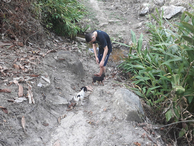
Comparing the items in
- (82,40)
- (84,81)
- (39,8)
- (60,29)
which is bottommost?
(84,81)

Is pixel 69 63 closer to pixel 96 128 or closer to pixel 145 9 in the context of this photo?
pixel 96 128

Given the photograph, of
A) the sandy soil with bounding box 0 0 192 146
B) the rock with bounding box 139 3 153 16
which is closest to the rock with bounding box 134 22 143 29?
the rock with bounding box 139 3 153 16

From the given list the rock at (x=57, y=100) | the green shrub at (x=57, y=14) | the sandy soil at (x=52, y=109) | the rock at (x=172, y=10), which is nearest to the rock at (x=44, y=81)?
the sandy soil at (x=52, y=109)

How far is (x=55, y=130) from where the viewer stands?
2.05m

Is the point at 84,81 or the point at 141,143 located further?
the point at 84,81

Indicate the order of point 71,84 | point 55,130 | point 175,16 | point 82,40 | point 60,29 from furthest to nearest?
point 175,16 → point 82,40 → point 60,29 → point 71,84 → point 55,130

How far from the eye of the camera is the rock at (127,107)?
2283 millimetres

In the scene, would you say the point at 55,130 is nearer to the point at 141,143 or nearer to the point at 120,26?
the point at 141,143

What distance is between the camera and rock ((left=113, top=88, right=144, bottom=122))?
2283 millimetres

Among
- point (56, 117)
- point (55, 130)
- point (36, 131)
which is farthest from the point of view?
point (56, 117)

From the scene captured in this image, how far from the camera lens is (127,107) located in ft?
7.58

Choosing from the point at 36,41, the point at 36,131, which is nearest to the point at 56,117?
the point at 36,131

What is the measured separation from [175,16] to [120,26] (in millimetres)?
2438

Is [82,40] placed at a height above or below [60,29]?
below
